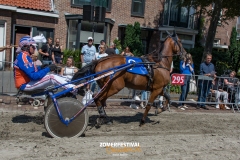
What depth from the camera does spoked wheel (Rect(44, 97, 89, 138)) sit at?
5.98 metres

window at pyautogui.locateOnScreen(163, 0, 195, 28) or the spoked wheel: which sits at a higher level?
window at pyautogui.locateOnScreen(163, 0, 195, 28)

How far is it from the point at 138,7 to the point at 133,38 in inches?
103

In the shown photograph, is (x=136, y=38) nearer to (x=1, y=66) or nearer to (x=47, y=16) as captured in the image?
(x=47, y=16)

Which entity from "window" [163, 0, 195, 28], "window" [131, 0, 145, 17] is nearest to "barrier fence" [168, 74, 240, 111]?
"window" [131, 0, 145, 17]

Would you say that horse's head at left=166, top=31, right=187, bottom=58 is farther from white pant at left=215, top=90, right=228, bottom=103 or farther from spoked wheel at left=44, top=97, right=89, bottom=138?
white pant at left=215, top=90, right=228, bottom=103

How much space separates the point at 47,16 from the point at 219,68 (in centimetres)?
1079

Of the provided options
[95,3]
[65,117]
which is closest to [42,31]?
[95,3]

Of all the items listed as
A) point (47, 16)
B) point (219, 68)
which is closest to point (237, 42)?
point (219, 68)

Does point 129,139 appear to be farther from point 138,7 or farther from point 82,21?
point 138,7

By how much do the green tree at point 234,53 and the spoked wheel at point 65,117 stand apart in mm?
17193

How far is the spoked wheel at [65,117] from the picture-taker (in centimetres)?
598

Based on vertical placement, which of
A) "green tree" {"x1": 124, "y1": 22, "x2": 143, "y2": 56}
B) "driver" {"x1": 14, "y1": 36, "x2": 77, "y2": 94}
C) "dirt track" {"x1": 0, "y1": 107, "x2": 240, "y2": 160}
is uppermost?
"green tree" {"x1": 124, "y1": 22, "x2": 143, "y2": 56}

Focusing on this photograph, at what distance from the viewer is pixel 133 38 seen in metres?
20.9

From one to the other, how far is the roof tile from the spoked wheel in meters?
12.8
